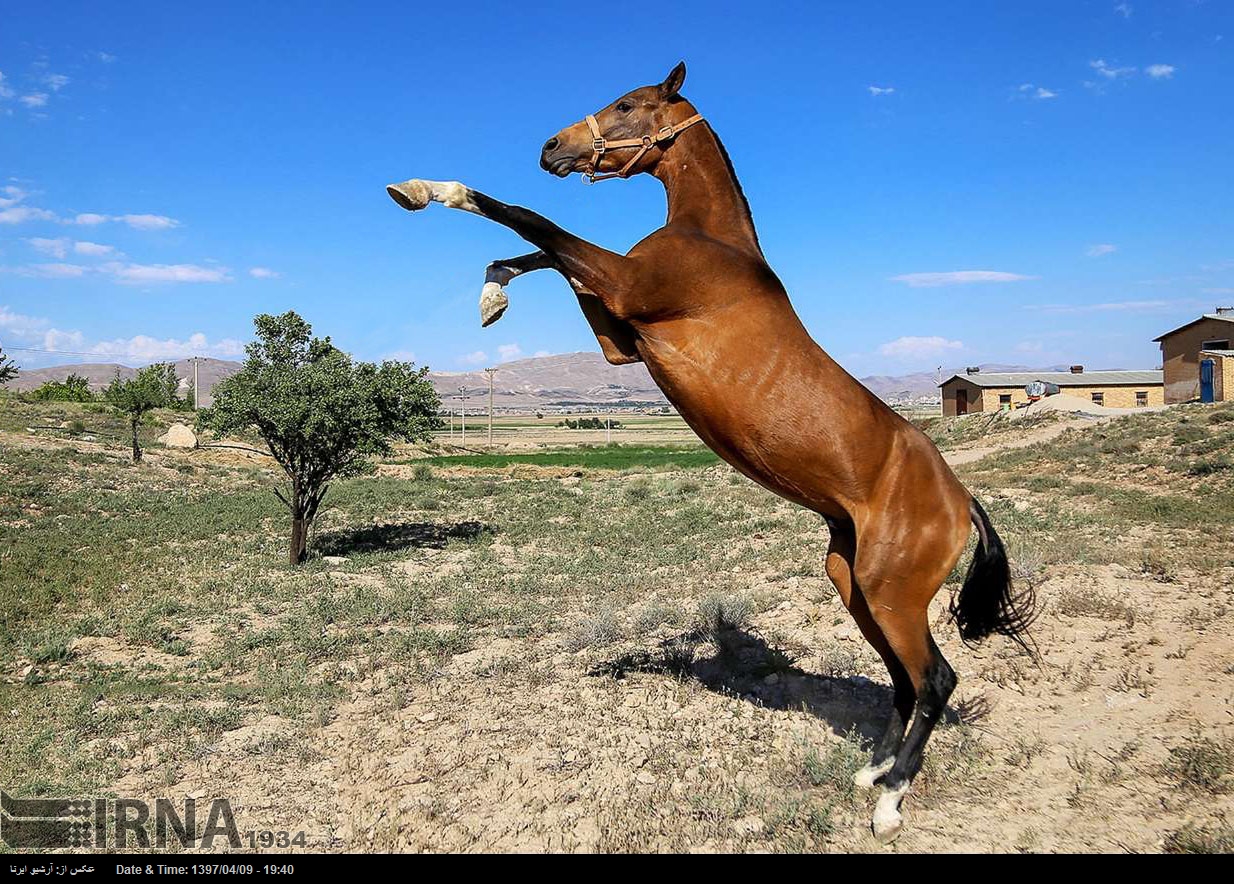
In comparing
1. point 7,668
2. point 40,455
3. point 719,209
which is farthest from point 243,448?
point 719,209

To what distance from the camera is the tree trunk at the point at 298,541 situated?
51.5 feet

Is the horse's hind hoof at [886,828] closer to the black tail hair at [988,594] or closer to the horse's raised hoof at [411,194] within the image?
the black tail hair at [988,594]

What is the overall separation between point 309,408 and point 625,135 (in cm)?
1338

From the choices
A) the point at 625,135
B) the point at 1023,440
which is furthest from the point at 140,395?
the point at 1023,440

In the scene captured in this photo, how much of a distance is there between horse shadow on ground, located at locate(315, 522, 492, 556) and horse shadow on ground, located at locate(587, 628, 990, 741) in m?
10.7

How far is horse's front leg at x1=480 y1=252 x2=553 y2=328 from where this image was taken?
3.76 meters

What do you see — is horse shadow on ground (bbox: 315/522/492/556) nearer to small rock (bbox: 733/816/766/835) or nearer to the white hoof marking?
small rock (bbox: 733/816/766/835)

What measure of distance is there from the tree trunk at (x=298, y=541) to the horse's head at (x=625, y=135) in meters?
13.4

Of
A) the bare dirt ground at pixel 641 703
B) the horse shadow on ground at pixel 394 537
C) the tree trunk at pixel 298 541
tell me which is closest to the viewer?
the bare dirt ground at pixel 641 703

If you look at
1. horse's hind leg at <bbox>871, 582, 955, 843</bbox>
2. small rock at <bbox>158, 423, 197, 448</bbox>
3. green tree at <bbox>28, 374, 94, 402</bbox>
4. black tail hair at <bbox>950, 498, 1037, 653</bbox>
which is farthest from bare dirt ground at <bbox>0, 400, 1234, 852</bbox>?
green tree at <bbox>28, 374, 94, 402</bbox>

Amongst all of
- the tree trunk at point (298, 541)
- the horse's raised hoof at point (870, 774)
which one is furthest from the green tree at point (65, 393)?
the horse's raised hoof at point (870, 774)

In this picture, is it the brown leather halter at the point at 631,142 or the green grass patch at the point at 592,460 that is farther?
the green grass patch at the point at 592,460

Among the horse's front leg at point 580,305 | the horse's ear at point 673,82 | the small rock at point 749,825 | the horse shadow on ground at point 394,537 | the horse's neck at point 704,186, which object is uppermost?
the horse's ear at point 673,82

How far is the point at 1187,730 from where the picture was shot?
17.4 ft
